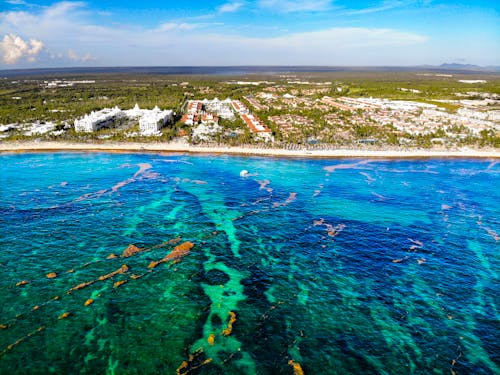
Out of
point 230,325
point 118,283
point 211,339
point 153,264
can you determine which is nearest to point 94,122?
point 153,264

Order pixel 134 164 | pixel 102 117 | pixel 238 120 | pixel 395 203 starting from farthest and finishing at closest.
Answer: pixel 238 120 < pixel 102 117 < pixel 134 164 < pixel 395 203

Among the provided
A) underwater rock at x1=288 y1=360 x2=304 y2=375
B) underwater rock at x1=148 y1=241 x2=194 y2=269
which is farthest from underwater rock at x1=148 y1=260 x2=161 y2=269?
underwater rock at x1=288 y1=360 x2=304 y2=375

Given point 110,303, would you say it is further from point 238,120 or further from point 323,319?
point 238,120

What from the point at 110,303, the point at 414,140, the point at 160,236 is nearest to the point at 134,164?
the point at 160,236

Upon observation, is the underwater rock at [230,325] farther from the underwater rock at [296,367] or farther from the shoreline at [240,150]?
the shoreline at [240,150]

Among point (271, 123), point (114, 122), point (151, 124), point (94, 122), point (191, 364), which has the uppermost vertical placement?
point (94, 122)

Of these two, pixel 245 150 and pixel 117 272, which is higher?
pixel 245 150

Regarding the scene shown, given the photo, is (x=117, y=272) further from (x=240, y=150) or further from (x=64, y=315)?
(x=240, y=150)
